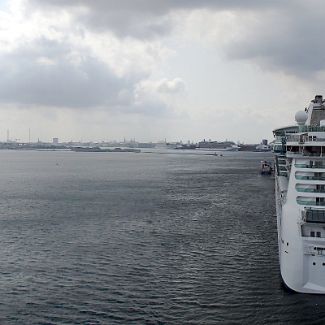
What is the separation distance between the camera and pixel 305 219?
912 inches

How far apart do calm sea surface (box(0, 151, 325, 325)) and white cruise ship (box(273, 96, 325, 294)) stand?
46.3 inches

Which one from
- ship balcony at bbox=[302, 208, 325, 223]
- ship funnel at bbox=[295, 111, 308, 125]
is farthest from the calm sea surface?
ship funnel at bbox=[295, 111, 308, 125]

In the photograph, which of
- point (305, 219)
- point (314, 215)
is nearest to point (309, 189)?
point (314, 215)

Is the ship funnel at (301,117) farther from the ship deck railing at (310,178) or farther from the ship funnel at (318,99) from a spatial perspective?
the ship deck railing at (310,178)

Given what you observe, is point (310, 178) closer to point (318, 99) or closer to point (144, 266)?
point (144, 266)

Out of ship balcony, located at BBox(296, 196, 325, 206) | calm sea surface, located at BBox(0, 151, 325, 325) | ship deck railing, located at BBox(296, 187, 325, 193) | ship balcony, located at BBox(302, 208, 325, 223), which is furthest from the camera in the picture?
ship deck railing, located at BBox(296, 187, 325, 193)

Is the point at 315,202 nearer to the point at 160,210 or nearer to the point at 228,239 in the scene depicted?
the point at 228,239

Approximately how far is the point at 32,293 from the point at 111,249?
9.71 meters

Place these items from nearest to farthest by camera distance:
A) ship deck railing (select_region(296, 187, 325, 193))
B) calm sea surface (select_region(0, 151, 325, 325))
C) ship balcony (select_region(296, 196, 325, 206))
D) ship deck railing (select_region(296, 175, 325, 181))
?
calm sea surface (select_region(0, 151, 325, 325)) < ship balcony (select_region(296, 196, 325, 206)) < ship deck railing (select_region(296, 187, 325, 193)) < ship deck railing (select_region(296, 175, 325, 181))

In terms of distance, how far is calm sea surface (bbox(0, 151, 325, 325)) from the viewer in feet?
72.8

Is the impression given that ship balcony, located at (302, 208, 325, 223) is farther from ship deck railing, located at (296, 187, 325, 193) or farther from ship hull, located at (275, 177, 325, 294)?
ship deck railing, located at (296, 187, 325, 193)

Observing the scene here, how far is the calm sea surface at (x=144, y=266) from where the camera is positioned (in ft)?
72.8

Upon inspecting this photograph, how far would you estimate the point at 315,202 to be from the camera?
24578 millimetres

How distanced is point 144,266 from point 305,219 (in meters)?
11.6
